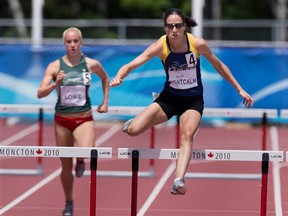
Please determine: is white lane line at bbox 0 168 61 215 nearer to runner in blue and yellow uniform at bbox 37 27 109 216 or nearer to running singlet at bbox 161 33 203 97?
runner in blue and yellow uniform at bbox 37 27 109 216

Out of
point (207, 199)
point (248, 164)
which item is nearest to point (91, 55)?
point (248, 164)

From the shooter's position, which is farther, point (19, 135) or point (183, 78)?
point (19, 135)

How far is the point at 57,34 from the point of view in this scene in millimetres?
27172

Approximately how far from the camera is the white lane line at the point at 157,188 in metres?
11.8

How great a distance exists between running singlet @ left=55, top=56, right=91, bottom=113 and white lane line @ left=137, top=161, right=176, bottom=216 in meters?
1.56

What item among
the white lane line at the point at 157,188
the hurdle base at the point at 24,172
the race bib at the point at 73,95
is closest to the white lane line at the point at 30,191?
the hurdle base at the point at 24,172

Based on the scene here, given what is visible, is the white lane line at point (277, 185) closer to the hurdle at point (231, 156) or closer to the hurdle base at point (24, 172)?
the hurdle at point (231, 156)

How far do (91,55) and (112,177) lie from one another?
13.4ft

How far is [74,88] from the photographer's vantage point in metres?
10.7

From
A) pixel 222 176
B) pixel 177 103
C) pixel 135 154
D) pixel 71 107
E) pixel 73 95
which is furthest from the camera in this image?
pixel 222 176

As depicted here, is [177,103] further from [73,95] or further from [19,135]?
[19,135]

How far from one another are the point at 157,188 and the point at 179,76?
178 inches

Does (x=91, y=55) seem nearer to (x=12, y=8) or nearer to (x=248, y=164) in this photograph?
(x=248, y=164)

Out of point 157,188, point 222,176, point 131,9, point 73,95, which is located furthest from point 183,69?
point 131,9
